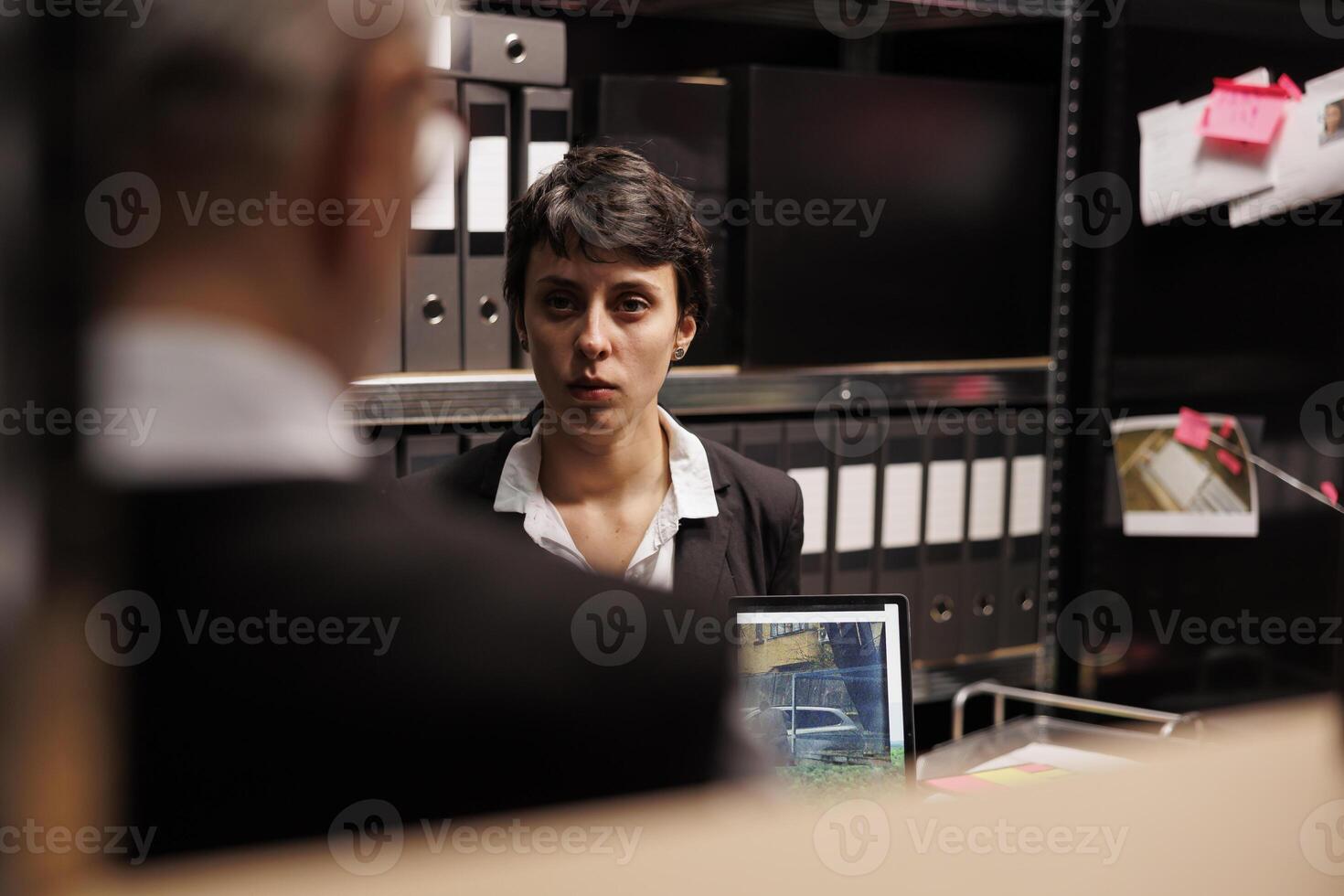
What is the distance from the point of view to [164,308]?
0.18m

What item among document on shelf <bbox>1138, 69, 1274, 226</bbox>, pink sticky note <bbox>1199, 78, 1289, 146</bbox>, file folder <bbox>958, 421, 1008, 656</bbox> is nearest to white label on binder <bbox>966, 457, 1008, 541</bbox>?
file folder <bbox>958, 421, 1008, 656</bbox>

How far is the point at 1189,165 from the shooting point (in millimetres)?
1736

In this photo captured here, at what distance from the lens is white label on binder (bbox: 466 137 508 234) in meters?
1.47

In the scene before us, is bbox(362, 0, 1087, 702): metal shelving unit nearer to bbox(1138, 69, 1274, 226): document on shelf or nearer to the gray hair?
bbox(1138, 69, 1274, 226): document on shelf

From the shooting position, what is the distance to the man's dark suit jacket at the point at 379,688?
0.20 meters

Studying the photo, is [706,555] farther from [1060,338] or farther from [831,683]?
[1060,338]

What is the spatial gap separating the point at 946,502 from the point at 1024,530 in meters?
0.16

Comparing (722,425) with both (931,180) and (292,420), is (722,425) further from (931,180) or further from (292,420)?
(292,420)

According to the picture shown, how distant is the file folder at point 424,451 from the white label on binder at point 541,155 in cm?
32

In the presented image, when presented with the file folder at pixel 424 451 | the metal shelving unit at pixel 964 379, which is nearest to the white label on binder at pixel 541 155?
the metal shelving unit at pixel 964 379

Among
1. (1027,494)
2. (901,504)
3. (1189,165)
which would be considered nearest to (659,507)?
(901,504)

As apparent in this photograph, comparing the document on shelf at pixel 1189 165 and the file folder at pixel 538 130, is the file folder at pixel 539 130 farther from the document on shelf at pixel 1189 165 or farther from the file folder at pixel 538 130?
the document on shelf at pixel 1189 165

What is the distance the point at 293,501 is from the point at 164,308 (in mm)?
35

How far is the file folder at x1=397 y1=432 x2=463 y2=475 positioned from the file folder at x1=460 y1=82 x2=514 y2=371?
9 cm
